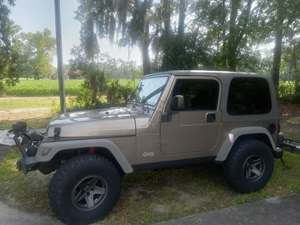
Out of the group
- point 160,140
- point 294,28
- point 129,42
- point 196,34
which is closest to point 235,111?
point 160,140

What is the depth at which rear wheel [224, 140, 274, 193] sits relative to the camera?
3.87m

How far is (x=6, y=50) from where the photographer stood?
10.4m

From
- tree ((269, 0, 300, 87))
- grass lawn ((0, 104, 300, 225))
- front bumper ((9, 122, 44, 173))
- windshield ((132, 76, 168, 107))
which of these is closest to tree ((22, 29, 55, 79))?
tree ((269, 0, 300, 87))

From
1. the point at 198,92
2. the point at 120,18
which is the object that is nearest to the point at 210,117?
the point at 198,92

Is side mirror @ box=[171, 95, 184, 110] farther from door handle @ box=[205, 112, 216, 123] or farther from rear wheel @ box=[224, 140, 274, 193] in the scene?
rear wheel @ box=[224, 140, 274, 193]

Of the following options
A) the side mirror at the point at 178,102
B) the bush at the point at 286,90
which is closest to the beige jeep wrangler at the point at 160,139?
the side mirror at the point at 178,102

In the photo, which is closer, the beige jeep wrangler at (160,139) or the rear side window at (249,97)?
the beige jeep wrangler at (160,139)

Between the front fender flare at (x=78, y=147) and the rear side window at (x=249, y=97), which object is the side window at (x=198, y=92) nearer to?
the rear side window at (x=249, y=97)

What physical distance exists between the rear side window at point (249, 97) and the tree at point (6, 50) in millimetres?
8626

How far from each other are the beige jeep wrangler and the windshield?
0.7 inches

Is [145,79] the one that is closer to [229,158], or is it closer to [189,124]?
[189,124]

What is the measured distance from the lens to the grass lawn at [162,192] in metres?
3.45

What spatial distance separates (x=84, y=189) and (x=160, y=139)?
1.03 m

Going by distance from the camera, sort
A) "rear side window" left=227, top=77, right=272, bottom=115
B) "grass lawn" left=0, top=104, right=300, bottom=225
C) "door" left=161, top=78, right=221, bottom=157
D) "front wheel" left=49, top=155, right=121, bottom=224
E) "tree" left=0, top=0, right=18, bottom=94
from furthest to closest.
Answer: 1. "tree" left=0, top=0, right=18, bottom=94
2. "rear side window" left=227, top=77, right=272, bottom=115
3. "door" left=161, top=78, right=221, bottom=157
4. "grass lawn" left=0, top=104, right=300, bottom=225
5. "front wheel" left=49, top=155, right=121, bottom=224
